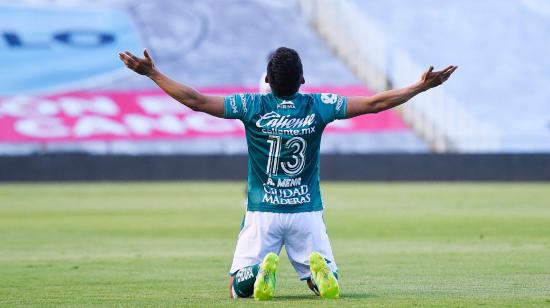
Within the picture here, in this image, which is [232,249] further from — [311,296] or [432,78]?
[432,78]

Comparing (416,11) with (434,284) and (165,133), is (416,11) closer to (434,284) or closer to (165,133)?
(165,133)

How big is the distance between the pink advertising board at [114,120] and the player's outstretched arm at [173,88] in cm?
3489

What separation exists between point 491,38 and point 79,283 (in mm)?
43229

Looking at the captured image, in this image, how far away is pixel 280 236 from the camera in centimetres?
931

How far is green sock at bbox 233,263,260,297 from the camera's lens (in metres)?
9.16

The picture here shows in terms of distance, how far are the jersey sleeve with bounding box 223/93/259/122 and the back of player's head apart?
0.63ft

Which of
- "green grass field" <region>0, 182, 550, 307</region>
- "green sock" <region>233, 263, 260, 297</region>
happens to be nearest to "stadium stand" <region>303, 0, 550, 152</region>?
"green grass field" <region>0, 182, 550, 307</region>

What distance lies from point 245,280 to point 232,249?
255 inches

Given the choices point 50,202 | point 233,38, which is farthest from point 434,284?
point 233,38

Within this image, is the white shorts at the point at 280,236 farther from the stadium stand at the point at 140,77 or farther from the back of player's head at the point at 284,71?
the stadium stand at the point at 140,77

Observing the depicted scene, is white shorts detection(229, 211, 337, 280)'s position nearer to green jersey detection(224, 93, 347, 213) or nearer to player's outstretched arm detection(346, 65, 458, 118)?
green jersey detection(224, 93, 347, 213)

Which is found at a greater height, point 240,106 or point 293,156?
point 240,106

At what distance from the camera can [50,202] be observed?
27734 mm

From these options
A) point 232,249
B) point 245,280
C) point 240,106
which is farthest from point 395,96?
point 232,249
